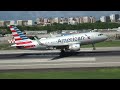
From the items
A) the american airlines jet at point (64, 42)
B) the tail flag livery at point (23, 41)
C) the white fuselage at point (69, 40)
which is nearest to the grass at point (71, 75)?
the american airlines jet at point (64, 42)

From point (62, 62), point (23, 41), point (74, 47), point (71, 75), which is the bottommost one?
point (62, 62)

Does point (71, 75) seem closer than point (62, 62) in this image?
Yes

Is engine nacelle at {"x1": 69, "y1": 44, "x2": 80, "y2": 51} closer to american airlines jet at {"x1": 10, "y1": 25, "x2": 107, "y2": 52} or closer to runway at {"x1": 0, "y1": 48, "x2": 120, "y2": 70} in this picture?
american airlines jet at {"x1": 10, "y1": 25, "x2": 107, "y2": 52}

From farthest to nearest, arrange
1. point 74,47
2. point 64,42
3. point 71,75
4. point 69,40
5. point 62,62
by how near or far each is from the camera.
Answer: point 64,42 < point 69,40 < point 74,47 < point 62,62 < point 71,75

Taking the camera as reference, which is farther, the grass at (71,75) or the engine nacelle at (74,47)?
the engine nacelle at (74,47)

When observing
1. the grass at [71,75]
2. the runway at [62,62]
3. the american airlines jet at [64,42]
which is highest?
the american airlines jet at [64,42]

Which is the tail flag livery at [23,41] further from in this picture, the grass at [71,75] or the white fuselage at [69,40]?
the grass at [71,75]

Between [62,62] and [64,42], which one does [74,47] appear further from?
[62,62]

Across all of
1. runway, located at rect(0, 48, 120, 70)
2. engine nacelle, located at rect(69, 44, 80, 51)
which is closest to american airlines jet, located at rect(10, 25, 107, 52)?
engine nacelle, located at rect(69, 44, 80, 51)

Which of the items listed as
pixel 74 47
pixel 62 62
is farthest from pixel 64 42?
pixel 62 62

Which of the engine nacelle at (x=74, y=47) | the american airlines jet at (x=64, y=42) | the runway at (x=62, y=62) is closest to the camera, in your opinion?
the runway at (x=62, y=62)
